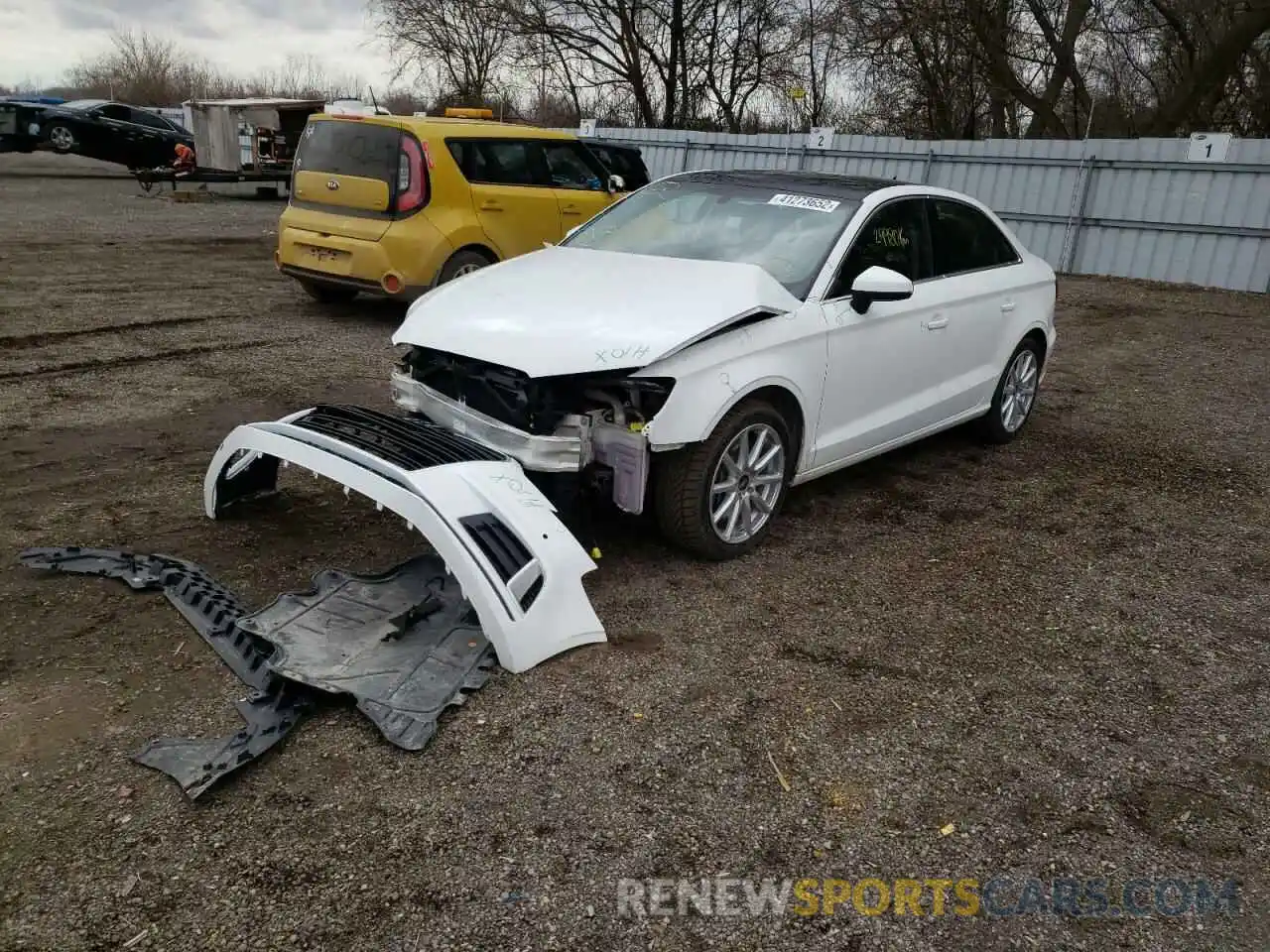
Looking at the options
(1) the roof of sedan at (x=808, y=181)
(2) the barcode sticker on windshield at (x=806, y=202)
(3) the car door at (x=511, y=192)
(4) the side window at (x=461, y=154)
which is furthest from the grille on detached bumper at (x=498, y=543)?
(4) the side window at (x=461, y=154)

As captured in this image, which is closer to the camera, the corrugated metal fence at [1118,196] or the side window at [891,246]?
the side window at [891,246]

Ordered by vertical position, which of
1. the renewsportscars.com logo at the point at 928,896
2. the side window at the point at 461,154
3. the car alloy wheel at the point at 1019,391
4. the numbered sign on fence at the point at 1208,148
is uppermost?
the numbered sign on fence at the point at 1208,148

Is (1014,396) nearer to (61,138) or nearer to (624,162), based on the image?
(624,162)

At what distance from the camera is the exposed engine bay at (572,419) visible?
153 inches

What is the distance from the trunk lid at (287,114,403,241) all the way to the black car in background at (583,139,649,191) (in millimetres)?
3674

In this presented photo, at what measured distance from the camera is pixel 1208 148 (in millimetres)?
13086

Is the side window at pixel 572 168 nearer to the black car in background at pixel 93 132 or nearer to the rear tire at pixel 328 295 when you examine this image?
the rear tire at pixel 328 295

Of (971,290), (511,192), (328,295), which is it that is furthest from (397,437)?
(328,295)

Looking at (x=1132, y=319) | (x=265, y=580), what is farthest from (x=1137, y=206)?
(x=265, y=580)

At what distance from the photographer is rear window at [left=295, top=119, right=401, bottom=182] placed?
26.6 feet

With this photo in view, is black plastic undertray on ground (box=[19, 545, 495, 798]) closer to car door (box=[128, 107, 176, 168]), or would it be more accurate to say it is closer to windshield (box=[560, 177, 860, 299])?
windshield (box=[560, 177, 860, 299])

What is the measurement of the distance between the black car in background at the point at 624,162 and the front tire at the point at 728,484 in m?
7.81

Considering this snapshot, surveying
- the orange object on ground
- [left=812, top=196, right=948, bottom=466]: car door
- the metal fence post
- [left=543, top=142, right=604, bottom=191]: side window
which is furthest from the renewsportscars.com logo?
the orange object on ground

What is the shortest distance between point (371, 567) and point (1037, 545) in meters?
3.18
